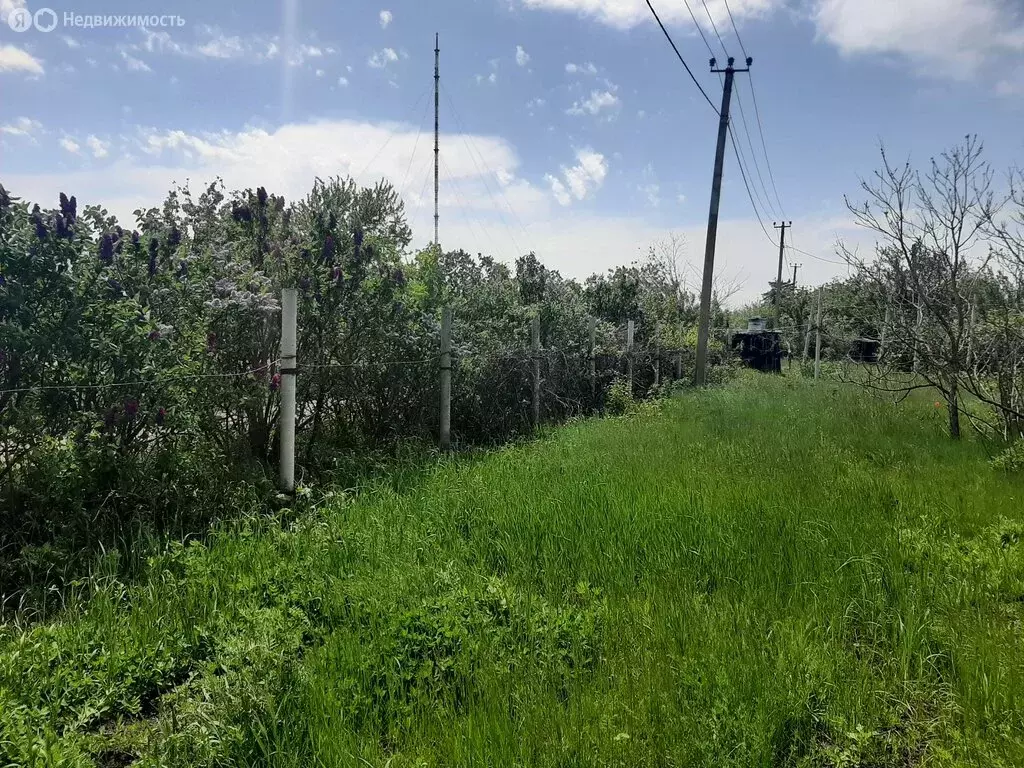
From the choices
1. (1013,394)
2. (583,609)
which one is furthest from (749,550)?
(1013,394)

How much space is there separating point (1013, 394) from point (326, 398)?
26.0 feet

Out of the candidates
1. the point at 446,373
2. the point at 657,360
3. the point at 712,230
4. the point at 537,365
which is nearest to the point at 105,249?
the point at 446,373

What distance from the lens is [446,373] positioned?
7.05 metres

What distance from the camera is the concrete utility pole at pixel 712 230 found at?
13.9m

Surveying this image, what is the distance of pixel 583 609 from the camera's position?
10.2 ft

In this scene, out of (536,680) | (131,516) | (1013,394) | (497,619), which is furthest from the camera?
(1013,394)

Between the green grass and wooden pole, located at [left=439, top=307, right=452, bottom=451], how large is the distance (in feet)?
7.38

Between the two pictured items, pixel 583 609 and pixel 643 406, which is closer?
pixel 583 609

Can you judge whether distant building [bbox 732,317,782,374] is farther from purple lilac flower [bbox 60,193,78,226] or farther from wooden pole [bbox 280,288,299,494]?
purple lilac flower [bbox 60,193,78,226]

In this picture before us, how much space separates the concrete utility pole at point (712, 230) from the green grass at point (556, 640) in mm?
9314

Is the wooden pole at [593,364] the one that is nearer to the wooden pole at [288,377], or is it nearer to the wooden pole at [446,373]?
the wooden pole at [446,373]

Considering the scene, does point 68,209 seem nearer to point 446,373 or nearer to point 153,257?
point 153,257

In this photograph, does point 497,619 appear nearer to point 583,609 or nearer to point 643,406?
point 583,609

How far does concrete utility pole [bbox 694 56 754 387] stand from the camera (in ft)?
45.6
